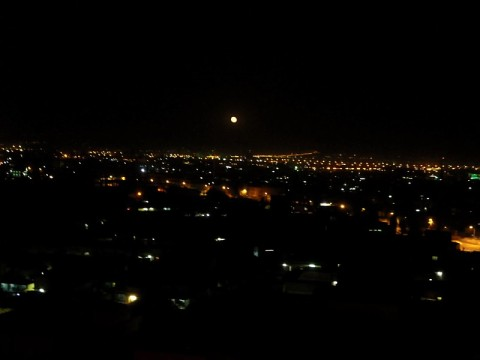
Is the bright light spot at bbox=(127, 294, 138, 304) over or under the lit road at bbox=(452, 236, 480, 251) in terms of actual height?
over

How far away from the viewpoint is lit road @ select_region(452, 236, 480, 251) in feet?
29.2

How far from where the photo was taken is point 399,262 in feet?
19.8

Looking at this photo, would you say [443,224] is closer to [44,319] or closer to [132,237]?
[132,237]

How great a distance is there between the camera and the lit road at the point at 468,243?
8902mm

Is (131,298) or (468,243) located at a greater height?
(131,298)

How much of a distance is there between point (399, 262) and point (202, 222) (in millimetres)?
3547

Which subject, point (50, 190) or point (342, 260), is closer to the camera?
point (342, 260)

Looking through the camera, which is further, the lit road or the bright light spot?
the lit road

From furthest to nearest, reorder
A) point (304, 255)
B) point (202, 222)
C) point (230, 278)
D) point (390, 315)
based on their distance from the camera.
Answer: point (202, 222), point (304, 255), point (230, 278), point (390, 315)

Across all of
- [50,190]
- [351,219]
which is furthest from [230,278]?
[50,190]

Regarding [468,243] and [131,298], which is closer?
[131,298]

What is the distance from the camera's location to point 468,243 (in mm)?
9516

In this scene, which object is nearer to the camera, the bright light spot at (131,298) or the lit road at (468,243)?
the bright light spot at (131,298)

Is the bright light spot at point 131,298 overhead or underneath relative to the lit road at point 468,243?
overhead
